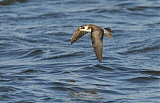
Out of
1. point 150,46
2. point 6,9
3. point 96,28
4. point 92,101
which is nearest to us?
point 92,101

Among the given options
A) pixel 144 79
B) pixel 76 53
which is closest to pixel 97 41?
pixel 144 79

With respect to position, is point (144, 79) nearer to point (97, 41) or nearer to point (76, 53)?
point (97, 41)

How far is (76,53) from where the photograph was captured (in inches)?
513

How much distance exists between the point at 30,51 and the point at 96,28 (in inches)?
119

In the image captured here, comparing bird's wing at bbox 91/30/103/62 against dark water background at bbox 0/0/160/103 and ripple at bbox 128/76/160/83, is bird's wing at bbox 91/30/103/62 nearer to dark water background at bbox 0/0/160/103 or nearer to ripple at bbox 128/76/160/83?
dark water background at bbox 0/0/160/103

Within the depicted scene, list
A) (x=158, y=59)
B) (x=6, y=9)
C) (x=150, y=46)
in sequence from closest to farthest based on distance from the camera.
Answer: (x=158, y=59) < (x=150, y=46) < (x=6, y=9)

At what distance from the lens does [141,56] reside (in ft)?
42.2

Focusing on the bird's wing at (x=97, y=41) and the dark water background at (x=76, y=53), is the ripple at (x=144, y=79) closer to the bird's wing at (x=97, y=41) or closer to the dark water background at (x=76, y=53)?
the dark water background at (x=76, y=53)

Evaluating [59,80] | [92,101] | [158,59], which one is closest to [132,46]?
[158,59]

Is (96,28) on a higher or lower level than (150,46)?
higher

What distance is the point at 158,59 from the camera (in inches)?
491

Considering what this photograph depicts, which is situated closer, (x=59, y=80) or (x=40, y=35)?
(x=59, y=80)

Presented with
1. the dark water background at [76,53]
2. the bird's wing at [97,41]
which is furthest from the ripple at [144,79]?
the bird's wing at [97,41]

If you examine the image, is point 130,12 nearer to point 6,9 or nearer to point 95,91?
point 6,9
